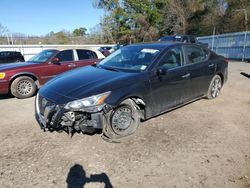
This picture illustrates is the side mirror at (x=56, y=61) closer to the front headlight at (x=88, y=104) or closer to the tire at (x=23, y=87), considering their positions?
the tire at (x=23, y=87)

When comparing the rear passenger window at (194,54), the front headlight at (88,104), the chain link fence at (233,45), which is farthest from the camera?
the chain link fence at (233,45)

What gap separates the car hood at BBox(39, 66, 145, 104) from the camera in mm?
3510

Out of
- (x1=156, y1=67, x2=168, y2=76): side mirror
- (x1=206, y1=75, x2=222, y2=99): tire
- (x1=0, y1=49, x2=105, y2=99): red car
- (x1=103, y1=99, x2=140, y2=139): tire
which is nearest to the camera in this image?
(x1=103, y1=99, x2=140, y2=139): tire

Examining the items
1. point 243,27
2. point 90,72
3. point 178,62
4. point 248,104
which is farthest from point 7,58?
point 243,27

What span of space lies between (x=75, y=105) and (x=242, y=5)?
30.2 meters

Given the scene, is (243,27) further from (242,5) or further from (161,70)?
(161,70)

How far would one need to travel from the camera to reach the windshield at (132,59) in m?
4.28

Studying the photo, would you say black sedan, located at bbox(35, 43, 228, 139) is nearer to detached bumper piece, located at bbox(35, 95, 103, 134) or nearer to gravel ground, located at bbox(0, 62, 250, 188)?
detached bumper piece, located at bbox(35, 95, 103, 134)

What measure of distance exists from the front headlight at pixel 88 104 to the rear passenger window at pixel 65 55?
4.50 m

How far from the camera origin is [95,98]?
3447mm

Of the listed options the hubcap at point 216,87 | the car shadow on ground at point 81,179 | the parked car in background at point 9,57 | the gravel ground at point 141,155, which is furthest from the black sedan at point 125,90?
the parked car in background at point 9,57

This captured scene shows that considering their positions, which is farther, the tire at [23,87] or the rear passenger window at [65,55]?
the rear passenger window at [65,55]

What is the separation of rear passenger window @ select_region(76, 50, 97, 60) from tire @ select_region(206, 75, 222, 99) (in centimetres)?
429

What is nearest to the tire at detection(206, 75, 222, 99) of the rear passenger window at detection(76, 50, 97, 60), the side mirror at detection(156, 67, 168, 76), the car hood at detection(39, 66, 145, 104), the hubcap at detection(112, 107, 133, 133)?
the side mirror at detection(156, 67, 168, 76)
